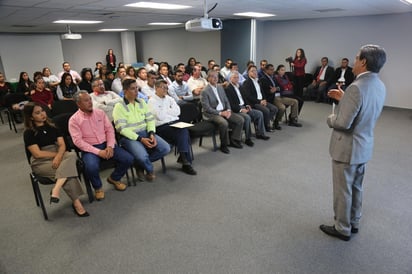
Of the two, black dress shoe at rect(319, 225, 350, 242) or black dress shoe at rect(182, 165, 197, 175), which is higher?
black dress shoe at rect(182, 165, 197, 175)

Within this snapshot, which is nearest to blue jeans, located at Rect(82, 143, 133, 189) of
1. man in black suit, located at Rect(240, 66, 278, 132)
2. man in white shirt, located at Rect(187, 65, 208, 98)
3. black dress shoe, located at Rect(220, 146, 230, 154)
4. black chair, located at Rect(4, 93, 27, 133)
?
black dress shoe, located at Rect(220, 146, 230, 154)

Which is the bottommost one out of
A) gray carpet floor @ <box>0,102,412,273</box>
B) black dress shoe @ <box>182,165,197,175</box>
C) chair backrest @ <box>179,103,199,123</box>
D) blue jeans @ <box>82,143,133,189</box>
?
gray carpet floor @ <box>0,102,412,273</box>

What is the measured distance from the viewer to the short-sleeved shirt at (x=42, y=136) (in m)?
2.89

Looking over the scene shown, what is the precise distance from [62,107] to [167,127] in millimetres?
1651

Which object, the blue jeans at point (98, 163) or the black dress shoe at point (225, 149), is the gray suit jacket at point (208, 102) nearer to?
the black dress shoe at point (225, 149)

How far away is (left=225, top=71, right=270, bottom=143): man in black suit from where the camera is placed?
4.94 metres

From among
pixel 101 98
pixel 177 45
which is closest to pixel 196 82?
pixel 101 98

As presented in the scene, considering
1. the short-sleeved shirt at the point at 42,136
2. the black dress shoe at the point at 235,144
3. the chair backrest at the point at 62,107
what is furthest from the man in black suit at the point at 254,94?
the short-sleeved shirt at the point at 42,136

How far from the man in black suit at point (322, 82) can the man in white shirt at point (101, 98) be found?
6.08 metres

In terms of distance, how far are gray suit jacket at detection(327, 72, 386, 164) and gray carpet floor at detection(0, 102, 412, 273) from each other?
0.84 metres

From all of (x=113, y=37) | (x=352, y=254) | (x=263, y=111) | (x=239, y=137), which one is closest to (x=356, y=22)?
(x=263, y=111)

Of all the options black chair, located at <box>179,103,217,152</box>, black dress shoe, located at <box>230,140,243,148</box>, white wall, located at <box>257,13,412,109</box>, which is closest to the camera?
black chair, located at <box>179,103,217,152</box>

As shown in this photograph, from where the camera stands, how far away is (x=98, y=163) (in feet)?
10.4

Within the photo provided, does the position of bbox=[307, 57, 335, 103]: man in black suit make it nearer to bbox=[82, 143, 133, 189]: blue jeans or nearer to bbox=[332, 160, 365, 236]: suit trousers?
bbox=[332, 160, 365, 236]: suit trousers
